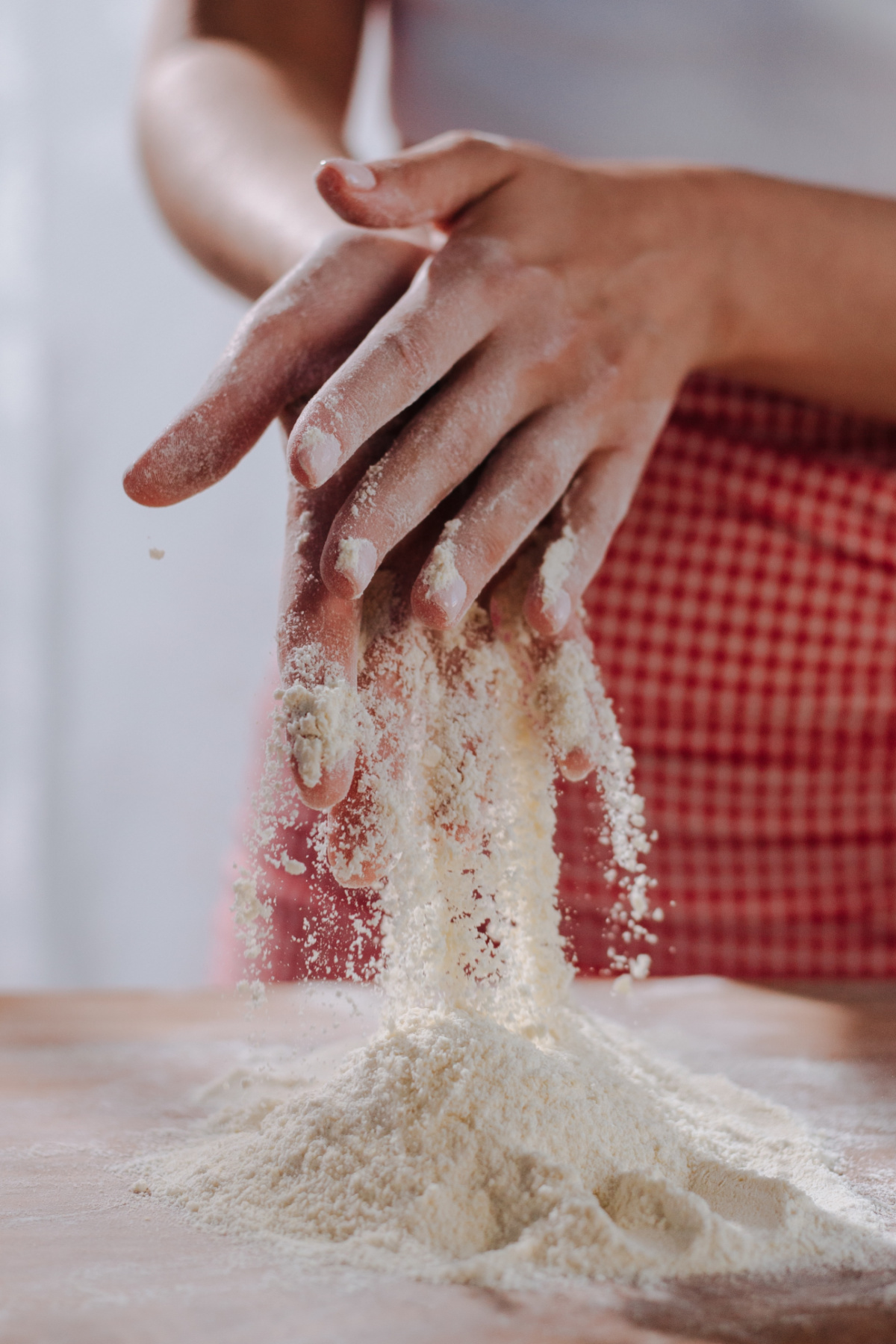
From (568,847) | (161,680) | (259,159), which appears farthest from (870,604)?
(161,680)

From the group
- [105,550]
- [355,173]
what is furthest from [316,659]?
Answer: [105,550]

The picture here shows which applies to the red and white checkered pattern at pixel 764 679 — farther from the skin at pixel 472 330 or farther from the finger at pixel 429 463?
the finger at pixel 429 463

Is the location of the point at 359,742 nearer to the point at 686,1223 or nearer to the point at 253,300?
the point at 686,1223

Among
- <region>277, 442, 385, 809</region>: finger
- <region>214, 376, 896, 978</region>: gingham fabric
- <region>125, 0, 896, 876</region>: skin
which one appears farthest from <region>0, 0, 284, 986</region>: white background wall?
<region>277, 442, 385, 809</region>: finger

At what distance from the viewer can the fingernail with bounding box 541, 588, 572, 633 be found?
62cm

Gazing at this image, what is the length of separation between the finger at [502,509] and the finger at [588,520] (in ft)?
0.07

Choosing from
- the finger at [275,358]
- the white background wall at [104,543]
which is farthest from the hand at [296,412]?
the white background wall at [104,543]

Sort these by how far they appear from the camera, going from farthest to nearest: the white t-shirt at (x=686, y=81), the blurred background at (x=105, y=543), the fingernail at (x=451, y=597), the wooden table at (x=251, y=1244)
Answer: the blurred background at (x=105, y=543) < the white t-shirt at (x=686, y=81) < the fingernail at (x=451, y=597) < the wooden table at (x=251, y=1244)

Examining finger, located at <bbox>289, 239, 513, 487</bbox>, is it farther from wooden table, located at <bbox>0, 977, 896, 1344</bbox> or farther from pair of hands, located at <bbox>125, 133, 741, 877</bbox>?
wooden table, located at <bbox>0, 977, 896, 1344</bbox>

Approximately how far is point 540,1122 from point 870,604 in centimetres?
67

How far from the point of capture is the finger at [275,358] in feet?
1.90

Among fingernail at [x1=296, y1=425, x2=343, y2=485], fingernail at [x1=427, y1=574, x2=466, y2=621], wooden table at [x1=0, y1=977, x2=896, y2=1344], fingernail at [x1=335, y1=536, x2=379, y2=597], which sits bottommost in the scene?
wooden table at [x1=0, y1=977, x2=896, y2=1344]

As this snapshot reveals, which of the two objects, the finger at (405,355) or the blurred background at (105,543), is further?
the blurred background at (105,543)

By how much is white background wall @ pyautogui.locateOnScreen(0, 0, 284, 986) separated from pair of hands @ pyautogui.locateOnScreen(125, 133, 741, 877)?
123 centimetres
